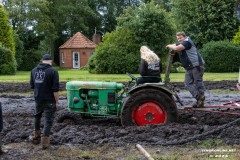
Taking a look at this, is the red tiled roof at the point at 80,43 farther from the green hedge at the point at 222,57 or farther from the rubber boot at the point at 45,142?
the rubber boot at the point at 45,142

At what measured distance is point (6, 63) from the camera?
110ft

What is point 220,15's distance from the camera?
1629 inches

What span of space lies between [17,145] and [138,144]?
2057 mm

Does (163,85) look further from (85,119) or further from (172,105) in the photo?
(85,119)

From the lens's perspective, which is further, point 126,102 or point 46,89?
point 126,102

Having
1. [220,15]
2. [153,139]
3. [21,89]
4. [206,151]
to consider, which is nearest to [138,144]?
[153,139]

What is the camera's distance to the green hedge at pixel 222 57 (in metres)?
36.9

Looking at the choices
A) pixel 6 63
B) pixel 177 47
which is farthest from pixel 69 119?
pixel 6 63

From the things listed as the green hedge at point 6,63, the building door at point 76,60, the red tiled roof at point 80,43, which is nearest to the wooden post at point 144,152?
the green hedge at point 6,63

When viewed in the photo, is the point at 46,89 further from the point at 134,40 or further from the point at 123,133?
the point at 134,40

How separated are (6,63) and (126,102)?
2622 cm

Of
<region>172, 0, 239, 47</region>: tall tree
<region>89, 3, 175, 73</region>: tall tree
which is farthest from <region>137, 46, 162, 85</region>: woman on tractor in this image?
<region>172, 0, 239, 47</region>: tall tree

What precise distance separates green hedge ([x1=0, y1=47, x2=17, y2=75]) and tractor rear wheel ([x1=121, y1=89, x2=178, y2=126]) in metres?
25.6

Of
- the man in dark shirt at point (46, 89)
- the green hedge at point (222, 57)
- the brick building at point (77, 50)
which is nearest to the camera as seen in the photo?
the man in dark shirt at point (46, 89)
